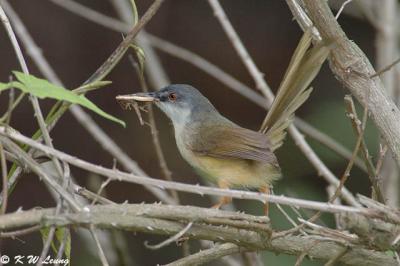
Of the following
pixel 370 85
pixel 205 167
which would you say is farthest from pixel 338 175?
pixel 370 85

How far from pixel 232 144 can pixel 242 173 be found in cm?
15

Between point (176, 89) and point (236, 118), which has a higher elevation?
point (236, 118)

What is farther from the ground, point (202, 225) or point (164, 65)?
point (164, 65)

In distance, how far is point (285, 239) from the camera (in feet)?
7.89

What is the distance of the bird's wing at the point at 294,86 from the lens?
9.06ft

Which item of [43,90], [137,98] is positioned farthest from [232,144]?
[43,90]

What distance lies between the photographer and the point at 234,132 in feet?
11.7

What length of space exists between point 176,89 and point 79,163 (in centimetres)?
205

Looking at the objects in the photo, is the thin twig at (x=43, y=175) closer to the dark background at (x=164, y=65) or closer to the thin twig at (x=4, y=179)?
the thin twig at (x=4, y=179)

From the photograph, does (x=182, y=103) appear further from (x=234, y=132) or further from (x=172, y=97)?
(x=234, y=132)

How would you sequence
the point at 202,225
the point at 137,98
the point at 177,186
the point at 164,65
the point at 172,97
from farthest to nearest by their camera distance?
1. the point at 164,65
2. the point at 172,97
3. the point at 137,98
4. the point at 202,225
5. the point at 177,186

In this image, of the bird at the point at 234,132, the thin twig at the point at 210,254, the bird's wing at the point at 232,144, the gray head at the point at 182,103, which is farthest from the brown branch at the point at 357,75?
the gray head at the point at 182,103

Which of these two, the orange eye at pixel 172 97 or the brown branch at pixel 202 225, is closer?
the brown branch at pixel 202 225

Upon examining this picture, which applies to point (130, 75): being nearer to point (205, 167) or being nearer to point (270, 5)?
point (270, 5)
